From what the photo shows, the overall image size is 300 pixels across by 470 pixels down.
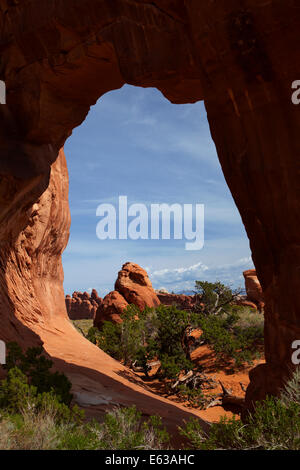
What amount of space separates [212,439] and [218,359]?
47.5 ft

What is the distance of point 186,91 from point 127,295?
72.6 feet

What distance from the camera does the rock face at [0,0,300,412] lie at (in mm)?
6586

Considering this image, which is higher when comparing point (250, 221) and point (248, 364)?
point (250, 221)

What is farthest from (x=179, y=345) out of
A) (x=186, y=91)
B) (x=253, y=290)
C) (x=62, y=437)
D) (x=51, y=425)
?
(x=253, y=290)

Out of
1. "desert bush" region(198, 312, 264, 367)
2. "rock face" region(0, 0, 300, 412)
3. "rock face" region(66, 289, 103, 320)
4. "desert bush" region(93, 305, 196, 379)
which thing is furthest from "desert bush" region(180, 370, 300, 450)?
"rock face" region(66, 289, 103, 320)

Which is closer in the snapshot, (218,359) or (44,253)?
(44,253)

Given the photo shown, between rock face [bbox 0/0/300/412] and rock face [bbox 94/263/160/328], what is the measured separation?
14566 mm

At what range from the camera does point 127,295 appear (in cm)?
2900

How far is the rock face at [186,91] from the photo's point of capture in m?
6.59

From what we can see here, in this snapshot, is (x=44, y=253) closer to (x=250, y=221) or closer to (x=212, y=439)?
(x=250, y=221)

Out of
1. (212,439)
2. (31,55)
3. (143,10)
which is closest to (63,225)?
(31,55)

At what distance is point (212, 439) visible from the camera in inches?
187

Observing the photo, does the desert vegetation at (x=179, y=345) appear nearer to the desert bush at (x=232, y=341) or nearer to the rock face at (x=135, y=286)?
the desert bush at (x=232, y=341)

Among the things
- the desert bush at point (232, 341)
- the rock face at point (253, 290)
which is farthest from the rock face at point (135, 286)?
the rock face at point (253, 290)
